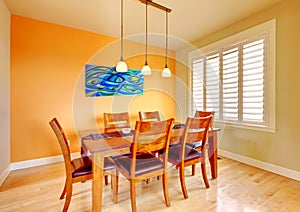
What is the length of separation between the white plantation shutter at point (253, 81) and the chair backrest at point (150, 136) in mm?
1879

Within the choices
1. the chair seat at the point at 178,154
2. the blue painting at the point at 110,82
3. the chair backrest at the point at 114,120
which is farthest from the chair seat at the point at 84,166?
the blue painting at the point at 110,82

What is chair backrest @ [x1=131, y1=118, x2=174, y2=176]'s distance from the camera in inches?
58.0

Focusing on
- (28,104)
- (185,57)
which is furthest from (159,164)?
(185,57)

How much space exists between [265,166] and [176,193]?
1.63m

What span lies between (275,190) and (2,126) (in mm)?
3697

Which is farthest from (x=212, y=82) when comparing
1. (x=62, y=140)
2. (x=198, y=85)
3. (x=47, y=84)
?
(x=47, y=84)

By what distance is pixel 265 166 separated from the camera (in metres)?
2.60

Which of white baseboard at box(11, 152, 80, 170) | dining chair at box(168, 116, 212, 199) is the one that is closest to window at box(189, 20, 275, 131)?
dining chair at box(168, 116, 212, 199)

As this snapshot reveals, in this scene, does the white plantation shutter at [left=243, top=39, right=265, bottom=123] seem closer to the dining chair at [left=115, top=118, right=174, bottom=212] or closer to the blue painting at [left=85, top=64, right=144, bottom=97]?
the dining chair at [left=115, top=118, right=174, bottom=212]

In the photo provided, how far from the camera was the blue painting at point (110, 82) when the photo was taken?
3.24 m

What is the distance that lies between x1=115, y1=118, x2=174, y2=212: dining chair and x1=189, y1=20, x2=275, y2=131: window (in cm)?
188

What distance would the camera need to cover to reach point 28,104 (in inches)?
108

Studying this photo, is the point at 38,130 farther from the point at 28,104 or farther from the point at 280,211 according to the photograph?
the point at 280,211

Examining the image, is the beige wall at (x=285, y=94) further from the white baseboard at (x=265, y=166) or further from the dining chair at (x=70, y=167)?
the dining chair at (x=70, y=167)
